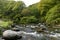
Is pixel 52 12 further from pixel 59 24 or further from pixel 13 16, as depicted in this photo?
pixel 13 16

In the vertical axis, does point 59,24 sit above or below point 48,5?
below

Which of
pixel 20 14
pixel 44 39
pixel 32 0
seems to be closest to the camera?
pixel 44 39

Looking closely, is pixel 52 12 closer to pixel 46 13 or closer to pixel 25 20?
pixel 46 13

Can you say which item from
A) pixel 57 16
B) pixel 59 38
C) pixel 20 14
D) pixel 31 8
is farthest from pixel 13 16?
pixel 59 38


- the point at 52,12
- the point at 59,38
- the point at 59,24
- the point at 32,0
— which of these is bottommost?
the point at 59,38

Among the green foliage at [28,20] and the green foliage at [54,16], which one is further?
the green foliage at [28,20]

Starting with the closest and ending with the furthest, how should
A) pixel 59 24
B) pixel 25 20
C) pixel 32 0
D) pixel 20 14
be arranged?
pixel 59 24
pixel 25 20
pixel 20 14
pixel 32 0

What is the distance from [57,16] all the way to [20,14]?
5.14m

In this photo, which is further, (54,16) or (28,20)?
(28,20)

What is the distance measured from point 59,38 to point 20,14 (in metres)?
10.7

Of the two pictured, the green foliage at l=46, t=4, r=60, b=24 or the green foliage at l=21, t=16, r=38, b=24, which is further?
the green foliage at l=21, t=16, r=38, b=24

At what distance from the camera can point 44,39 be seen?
41.9ft

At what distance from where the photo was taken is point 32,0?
27.7 meters

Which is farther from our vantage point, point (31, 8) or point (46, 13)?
point (31, 8)
